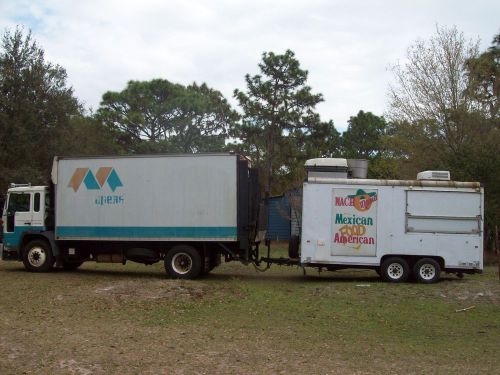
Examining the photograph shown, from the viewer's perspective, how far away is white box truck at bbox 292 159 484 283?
14375mm

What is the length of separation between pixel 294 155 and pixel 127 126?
1885cm

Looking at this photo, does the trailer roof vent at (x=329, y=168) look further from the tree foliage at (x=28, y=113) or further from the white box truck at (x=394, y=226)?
the tree foliage at (x=28, y=113)

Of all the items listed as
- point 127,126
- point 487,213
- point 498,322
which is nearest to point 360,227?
point 498,322

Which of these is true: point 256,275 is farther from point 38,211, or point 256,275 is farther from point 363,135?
point 363,135

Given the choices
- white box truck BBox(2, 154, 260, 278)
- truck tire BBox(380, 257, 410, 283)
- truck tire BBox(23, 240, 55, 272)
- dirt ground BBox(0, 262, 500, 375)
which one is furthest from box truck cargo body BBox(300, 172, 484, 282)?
truck tire BBox(23, 240, 55, 272)

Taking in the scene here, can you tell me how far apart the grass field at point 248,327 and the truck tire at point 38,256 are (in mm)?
847

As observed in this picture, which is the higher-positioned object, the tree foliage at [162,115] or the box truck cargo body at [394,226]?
the tree foliage at [162,115]

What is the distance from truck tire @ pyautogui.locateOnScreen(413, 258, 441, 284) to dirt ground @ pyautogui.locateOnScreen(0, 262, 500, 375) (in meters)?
0.35

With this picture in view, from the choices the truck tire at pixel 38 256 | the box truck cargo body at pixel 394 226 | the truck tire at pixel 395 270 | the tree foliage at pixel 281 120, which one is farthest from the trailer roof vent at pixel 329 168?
the tree foliage at pixel 281 120

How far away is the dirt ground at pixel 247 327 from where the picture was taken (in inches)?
272

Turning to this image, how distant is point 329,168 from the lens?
613 inches

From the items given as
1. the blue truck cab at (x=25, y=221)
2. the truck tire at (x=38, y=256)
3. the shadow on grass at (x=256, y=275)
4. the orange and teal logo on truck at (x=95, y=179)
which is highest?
the orange and teal logo on truck at (x=95, y=179)

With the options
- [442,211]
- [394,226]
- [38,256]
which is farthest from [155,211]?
[442,211]

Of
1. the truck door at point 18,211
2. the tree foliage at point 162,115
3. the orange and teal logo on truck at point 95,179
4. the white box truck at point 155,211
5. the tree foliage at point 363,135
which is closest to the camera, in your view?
the white box truck at point 155,211
